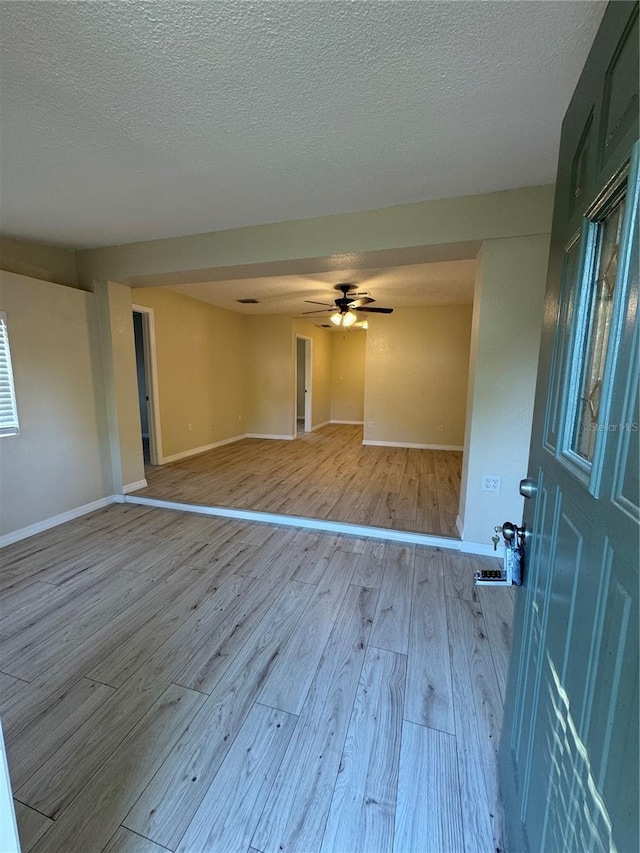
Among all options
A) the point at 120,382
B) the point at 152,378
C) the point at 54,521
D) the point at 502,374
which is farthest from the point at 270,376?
the point at 502,374

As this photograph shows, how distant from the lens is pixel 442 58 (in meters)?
1.26

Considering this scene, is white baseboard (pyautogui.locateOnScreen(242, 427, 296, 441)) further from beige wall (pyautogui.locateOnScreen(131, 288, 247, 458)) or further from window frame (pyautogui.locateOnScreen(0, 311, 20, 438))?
window frame (pyautogui.locateOnScreen(0, 311, 20, 438))

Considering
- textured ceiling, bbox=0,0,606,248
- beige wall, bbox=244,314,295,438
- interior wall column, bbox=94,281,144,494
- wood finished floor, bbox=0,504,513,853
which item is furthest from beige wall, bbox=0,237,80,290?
beige wall, bbox=244,314,295,438

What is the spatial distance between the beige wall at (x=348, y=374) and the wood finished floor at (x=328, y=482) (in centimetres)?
270

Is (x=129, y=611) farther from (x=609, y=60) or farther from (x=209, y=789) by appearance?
(x=609, y=60)

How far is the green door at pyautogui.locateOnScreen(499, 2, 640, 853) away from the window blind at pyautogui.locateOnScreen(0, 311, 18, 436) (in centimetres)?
357

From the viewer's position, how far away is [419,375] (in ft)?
20.5

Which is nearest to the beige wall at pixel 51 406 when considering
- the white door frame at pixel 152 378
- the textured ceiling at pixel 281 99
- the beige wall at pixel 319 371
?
the textured ceiling at pixel 281 99

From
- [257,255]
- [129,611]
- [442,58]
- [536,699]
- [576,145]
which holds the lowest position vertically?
[129,611]

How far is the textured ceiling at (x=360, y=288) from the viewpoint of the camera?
3.84 metres

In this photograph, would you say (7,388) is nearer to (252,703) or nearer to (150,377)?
(150,377)

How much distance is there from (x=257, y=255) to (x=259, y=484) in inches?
99.5

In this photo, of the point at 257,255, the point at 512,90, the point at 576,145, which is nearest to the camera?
the point at 576,145

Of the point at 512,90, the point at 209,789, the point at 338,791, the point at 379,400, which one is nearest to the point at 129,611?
the point at 209,789
